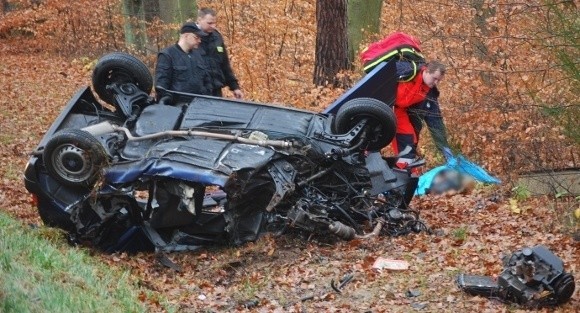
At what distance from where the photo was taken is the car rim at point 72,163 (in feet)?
28.9

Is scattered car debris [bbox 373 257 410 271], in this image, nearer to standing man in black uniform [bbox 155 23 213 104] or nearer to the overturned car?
the overturned car

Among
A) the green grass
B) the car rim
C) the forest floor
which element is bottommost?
the forest floor

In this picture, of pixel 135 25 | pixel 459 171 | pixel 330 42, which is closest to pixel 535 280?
pixel 459 171

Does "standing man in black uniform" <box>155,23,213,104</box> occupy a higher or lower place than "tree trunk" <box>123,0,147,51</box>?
higher

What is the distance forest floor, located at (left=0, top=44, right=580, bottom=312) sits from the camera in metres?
7.70

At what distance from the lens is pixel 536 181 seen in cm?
1106

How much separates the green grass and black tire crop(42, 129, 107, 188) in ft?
2.04

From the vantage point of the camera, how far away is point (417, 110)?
11.7m

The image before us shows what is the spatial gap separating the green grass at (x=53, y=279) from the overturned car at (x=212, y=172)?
617 mm

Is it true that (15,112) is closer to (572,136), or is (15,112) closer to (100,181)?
(100,181)

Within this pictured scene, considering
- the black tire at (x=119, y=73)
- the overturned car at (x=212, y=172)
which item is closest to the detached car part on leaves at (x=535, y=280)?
the overturned car at (x=212, y=172)

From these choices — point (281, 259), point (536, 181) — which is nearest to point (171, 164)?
point (281, 259)

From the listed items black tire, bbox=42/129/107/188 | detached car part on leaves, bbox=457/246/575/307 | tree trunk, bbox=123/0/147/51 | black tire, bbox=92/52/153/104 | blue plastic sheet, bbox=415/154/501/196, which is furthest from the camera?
tree trunk, bbox=123/0/147/51

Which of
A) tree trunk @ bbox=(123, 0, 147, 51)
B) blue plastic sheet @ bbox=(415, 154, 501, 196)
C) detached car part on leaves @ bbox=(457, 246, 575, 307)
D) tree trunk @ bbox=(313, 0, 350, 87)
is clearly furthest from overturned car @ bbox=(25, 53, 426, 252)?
tree trunk @ bbox=(123, 0, 147, 51)
